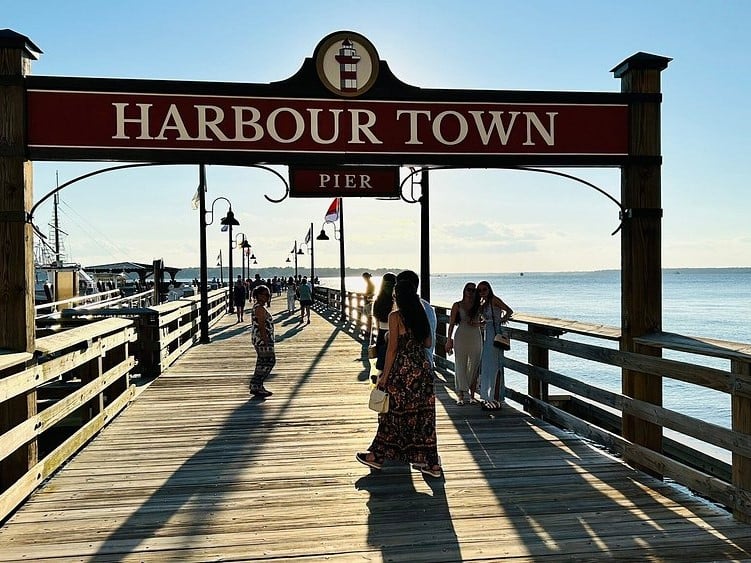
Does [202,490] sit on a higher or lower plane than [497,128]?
lower

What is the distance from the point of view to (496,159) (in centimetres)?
639

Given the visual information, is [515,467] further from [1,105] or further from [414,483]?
[1,105]

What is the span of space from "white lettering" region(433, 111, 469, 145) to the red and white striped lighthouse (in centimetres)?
80

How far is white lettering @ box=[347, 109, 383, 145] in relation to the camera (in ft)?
20.3

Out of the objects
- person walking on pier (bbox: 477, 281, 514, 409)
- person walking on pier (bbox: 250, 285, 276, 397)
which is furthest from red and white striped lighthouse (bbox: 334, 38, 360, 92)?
person walking on pier (bbox: 250, 285, 276, 397)

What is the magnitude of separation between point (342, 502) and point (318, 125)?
3.18 metres

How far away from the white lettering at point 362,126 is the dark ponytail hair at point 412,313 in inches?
55.7

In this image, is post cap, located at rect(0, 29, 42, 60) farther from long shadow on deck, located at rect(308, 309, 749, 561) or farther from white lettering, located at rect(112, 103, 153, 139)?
long shadow on deck, located at rect(308, 309, 749, 561)

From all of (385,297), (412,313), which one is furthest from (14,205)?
(385,297)

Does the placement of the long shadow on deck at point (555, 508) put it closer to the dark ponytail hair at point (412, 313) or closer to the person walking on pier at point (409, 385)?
the person walking on pier at point (409, 385)

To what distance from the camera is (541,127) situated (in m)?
6.40

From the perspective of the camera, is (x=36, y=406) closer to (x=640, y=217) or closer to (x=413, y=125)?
(x=413, y=125)

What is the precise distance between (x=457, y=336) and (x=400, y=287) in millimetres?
3178

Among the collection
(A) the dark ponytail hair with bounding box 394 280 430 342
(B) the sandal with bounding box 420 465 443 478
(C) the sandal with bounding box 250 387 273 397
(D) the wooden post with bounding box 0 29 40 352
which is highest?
(D) the wooden post with bounding box 0 29 40 352
